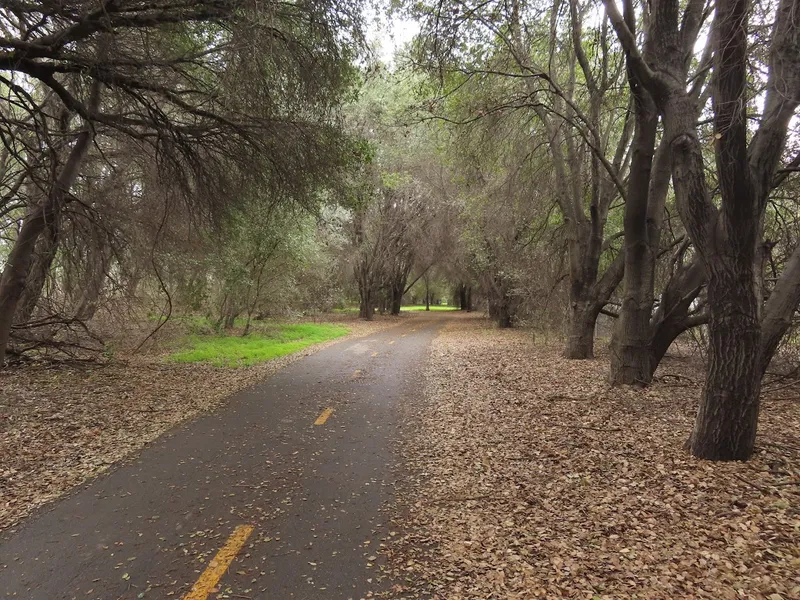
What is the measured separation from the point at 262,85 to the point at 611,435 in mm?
6790

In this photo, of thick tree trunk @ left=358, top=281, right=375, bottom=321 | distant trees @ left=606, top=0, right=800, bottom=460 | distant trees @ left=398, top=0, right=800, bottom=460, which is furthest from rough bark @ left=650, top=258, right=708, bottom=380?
thick tree trunk @ left=358, top=281, right=375, bottom=321

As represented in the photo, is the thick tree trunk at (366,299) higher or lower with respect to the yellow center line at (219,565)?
higher

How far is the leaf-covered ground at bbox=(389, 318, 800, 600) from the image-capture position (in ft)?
10.8

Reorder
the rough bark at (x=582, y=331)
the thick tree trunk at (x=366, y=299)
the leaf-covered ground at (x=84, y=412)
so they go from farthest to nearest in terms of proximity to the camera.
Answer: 1. the thick tree trunk at (x=366, y=299)
2. the rough bark at (x=582, y=331)
3. the leaf-covered ground at (x=84, y=412)

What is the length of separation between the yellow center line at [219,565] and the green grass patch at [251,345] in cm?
926

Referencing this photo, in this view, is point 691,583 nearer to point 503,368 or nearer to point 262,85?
point 262,85

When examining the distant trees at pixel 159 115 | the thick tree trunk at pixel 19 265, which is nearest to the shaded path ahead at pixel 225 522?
the distant trees at pixel 159 115

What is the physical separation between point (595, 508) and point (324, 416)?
15.1ft

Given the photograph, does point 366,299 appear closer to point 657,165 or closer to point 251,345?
point 251,345

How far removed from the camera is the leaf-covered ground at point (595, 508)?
329cm

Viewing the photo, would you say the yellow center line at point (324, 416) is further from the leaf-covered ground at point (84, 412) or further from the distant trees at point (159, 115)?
the distant trees at point (159, 115)

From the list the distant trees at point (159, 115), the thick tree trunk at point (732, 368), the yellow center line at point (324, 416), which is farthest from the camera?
the yellow center line at point (324, 416)

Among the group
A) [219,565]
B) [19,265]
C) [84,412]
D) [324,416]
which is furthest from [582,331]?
[19,265]

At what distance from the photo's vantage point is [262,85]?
6.79 metres
